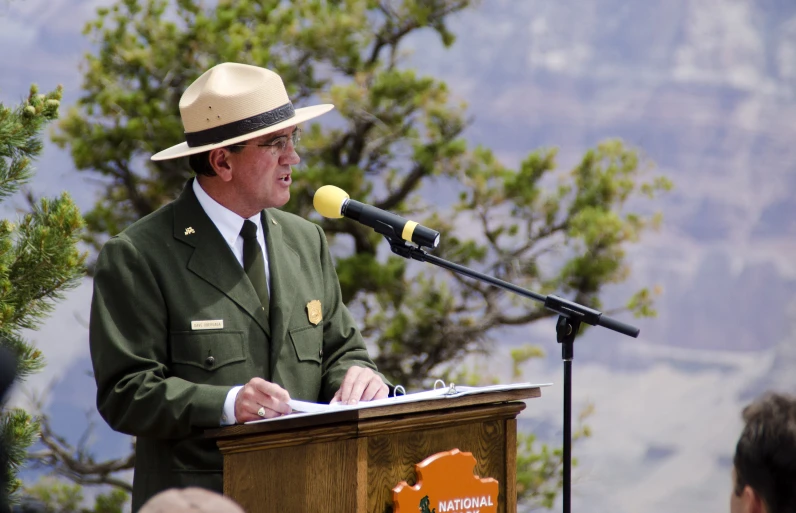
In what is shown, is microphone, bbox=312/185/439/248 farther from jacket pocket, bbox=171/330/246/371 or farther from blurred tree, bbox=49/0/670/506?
blurred tree, bbox=49/0/670/506

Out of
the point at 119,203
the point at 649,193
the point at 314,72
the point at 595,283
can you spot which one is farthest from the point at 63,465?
the point at 649,193

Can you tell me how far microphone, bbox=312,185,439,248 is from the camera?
2.33 metres

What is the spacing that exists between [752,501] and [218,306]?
1.27m

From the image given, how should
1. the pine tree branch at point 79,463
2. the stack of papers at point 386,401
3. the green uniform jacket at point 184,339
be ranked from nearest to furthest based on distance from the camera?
1. the stack of papers at point 386,401
2. the green uniform jacket at point 184,339
3. the pine tree branch at point 79,463

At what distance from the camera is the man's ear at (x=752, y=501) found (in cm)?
157

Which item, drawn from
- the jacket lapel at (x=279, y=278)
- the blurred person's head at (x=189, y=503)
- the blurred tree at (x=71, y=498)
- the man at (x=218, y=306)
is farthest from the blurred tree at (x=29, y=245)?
the blurred tree at (x=71, y=498)

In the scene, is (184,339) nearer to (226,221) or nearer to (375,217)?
(226,221)

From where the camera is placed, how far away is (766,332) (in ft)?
23.0

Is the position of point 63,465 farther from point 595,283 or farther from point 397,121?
point 595,283

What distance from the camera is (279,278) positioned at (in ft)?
8.31

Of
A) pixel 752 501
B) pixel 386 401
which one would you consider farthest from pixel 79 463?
pixel 752 501

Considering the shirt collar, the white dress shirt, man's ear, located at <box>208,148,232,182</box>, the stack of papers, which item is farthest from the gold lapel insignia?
the stack of papers

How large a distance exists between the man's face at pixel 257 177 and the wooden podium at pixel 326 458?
26.2 inches

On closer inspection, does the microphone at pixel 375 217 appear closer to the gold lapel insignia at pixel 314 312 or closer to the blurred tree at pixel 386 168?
the gold lapel insignia at pixel 314 312
